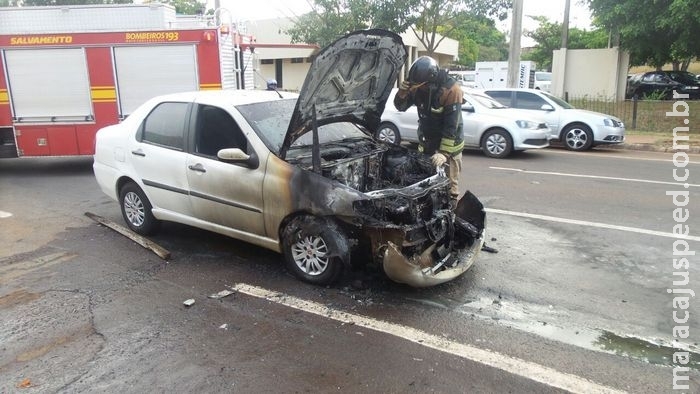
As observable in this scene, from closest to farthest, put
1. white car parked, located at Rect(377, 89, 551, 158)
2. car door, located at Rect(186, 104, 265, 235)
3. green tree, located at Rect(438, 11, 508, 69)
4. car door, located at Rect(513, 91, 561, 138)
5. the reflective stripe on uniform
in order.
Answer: car door, located at Rect(186, 104, 265, 235) → the reflective stripe on uniform → white car parked, located at Rect(377, 89, 551, 158) → car door, located at Rect(513, 91, 561, 138) → green tree, located at Rect(438, 11, 508, 69)

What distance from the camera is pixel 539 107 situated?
12.5m

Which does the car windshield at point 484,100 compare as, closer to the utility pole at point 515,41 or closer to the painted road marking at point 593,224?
the utility pole at point 515,41

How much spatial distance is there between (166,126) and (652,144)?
1187cm

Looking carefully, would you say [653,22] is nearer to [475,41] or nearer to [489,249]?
[489,249]

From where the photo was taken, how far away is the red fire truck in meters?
9.35

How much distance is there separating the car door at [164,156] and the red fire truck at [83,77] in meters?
4.36

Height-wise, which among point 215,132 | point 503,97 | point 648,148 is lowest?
point 648,148

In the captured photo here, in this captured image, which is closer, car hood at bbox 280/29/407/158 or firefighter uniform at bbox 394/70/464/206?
car hood at bbox 280/29/407/158

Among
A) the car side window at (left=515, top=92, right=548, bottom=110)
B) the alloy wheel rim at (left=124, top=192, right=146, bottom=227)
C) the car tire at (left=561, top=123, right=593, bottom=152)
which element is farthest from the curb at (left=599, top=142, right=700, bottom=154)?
the alloy wheel rim at (left=124, top=192, right=146, bottom=227)

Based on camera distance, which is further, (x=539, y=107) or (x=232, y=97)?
(x=539, y=107)

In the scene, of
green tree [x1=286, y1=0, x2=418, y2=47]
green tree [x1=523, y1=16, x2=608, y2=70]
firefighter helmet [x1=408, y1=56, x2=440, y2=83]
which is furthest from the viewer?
green tree [x1=523, y1=16, x2=608, y2=70]

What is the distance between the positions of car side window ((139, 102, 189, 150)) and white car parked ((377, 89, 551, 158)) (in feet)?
21.1

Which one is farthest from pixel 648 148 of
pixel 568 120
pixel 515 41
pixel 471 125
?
pixel 515 41

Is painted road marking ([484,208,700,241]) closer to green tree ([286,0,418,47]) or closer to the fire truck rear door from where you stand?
the fire truck rear door
